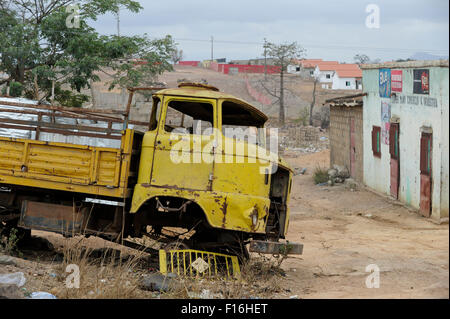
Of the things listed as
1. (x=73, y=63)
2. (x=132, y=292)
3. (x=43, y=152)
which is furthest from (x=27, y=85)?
(x=132, y=292)

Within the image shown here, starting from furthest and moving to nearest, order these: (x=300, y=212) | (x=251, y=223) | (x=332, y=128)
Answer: (x=332, y=128) → (x=300, y=212) → (x=251, y=223)

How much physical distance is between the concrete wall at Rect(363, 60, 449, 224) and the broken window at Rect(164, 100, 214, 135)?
5515mm

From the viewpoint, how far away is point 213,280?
7.36 metres

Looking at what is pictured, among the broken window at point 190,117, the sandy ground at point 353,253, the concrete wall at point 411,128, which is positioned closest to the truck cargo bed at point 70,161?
the broken window at point 190,117

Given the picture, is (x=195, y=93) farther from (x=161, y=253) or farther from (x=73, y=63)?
(x=73, y=63)

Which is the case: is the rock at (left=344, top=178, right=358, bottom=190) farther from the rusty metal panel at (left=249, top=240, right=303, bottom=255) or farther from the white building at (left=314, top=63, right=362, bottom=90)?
the white building at (left=314, top=63, right=362, bottom=90)

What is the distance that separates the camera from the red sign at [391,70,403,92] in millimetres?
14120

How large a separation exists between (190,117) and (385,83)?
841 cm

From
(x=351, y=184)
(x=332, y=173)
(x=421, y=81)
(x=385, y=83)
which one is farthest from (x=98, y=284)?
(x=332, y=173)

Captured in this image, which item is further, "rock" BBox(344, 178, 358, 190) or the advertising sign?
"rock" BBox(344, 178, 358, 190)

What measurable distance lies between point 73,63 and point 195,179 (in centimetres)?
891

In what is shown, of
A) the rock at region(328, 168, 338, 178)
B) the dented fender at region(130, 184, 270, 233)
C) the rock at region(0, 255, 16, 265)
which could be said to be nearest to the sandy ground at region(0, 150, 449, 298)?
the rock at region(0, 255, 16, 265)

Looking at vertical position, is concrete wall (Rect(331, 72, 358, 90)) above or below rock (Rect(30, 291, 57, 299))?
above
